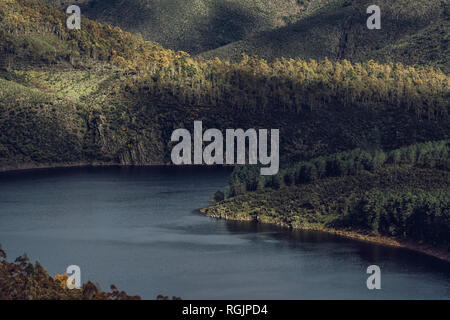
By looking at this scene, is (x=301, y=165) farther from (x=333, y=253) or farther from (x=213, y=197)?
(x=333, y=253)

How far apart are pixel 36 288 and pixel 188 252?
35413 millimetres

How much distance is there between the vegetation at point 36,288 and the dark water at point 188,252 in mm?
11100

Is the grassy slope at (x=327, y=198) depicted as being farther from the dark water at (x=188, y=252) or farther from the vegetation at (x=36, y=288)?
the vegetation at (x=36, y=288)

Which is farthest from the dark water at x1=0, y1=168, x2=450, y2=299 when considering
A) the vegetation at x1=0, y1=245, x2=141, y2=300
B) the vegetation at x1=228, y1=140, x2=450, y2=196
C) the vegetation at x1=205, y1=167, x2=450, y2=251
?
the vegetation at x1=0, y1=245, x2=141, y2=300

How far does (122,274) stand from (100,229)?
28.9 m

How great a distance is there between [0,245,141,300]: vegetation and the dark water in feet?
36.4

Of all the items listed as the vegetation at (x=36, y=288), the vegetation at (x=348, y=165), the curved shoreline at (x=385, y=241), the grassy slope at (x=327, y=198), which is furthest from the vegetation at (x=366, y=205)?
the vegetation at (x=36, y=288)

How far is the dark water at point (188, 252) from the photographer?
331ft

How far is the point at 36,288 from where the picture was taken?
8431cm

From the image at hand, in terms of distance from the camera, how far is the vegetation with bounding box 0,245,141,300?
8281cm
